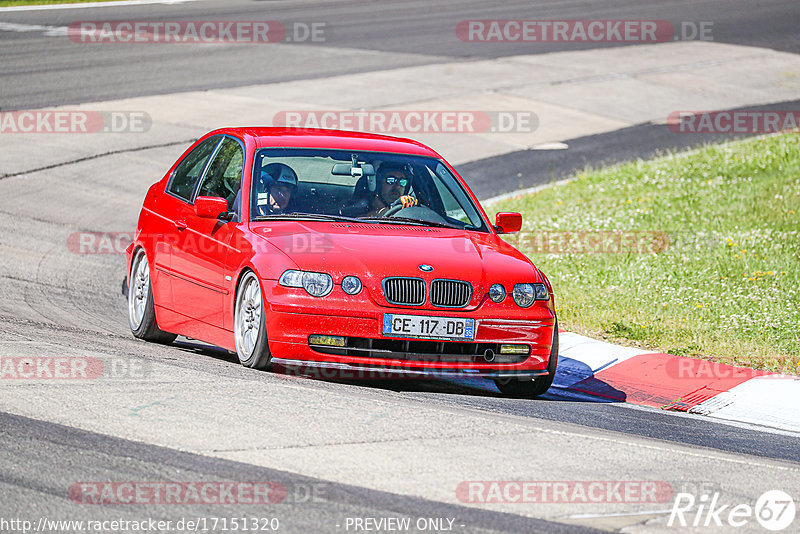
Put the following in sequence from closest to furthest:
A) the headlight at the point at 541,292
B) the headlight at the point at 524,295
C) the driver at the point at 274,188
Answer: the headlight at the point at 524,295 → the headlight at the point at 541,292 → the driver at the point at 274,188

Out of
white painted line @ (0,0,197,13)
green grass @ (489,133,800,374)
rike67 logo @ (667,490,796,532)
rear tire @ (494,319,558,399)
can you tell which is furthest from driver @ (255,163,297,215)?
white painted line @ (0,0,197,13)

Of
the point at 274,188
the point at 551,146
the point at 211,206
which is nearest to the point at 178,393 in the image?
the point at 211,206

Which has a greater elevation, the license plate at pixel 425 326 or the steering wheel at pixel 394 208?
the steering wheel at pixel 394 208

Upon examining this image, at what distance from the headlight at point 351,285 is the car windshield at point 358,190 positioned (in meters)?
0.97

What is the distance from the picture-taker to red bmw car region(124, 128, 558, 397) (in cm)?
764

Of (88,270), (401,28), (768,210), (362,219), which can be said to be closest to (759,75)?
(401,28)

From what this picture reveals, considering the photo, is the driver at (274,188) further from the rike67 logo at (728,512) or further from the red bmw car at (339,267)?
the rike67 logo at (728,512)

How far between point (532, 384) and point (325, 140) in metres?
2.38

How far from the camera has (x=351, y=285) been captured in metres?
7.63

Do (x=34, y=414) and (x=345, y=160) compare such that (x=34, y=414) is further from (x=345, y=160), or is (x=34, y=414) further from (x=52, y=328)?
(x=345, y=160)

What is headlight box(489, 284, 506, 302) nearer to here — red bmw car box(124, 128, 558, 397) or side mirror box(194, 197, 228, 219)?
red bmw car box(124, 128, 558, 397)

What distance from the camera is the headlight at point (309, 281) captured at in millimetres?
7625

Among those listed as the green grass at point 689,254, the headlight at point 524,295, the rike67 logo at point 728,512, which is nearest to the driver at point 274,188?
the headlight at point 524,295

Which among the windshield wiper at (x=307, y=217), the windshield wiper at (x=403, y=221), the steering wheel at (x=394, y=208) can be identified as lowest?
the windshield wiper at (x=403, y=221)
